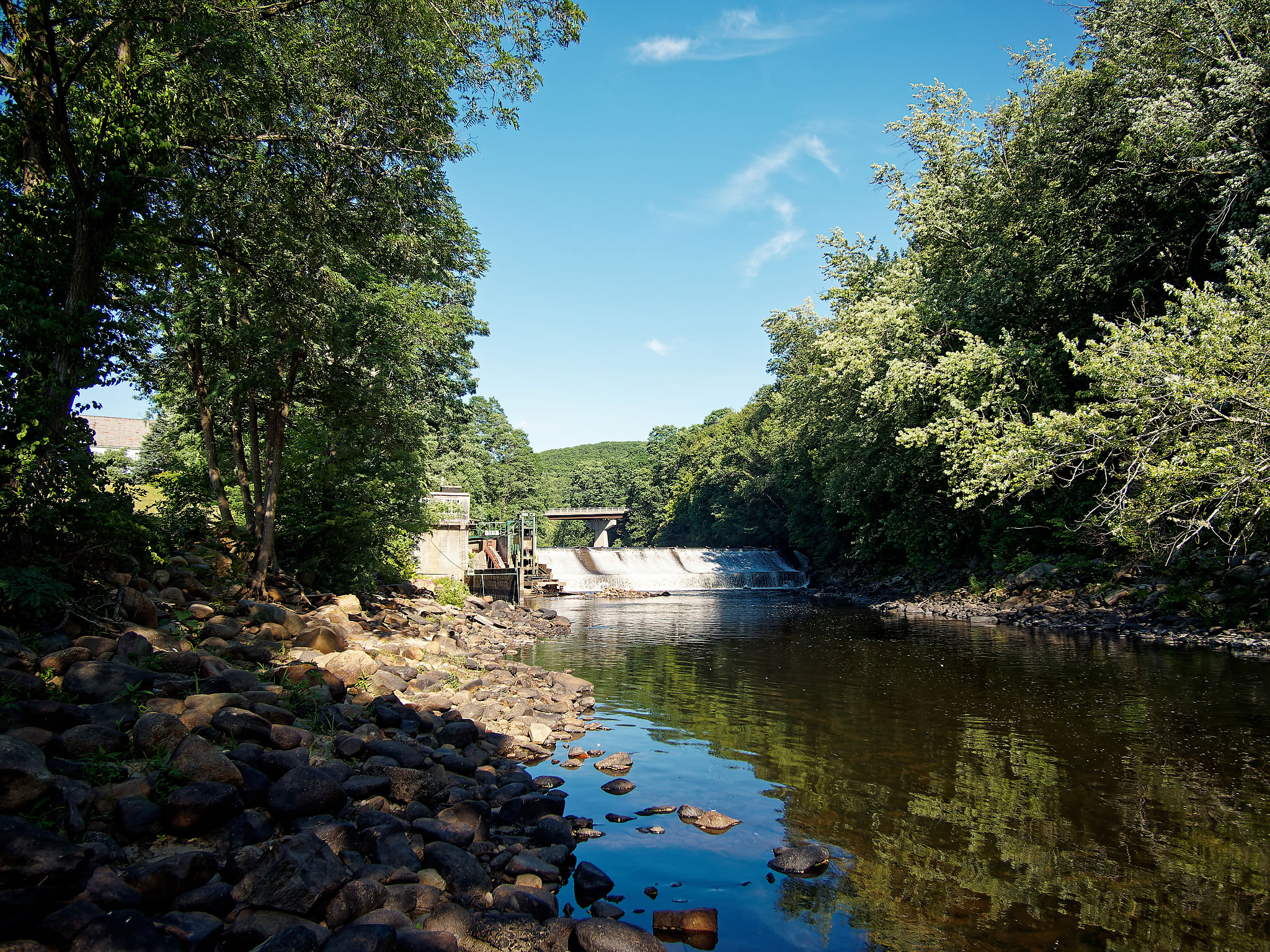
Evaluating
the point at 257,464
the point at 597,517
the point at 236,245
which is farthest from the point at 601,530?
the point at 236,245

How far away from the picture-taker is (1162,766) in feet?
26.5

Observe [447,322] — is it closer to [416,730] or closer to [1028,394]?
[416,730]

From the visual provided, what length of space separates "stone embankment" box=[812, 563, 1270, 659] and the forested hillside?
1.15 metres

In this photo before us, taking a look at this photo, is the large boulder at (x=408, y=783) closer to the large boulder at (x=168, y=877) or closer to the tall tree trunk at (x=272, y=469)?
the large boulder at (x=168, y=877)

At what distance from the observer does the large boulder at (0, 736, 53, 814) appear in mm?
4098

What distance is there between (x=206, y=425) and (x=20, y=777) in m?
12.5

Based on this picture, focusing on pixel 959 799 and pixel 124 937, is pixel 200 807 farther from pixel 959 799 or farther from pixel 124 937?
pixel 959 799

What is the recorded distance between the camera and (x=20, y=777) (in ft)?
13.7

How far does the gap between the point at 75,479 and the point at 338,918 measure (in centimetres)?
658

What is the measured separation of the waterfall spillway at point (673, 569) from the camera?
152ft

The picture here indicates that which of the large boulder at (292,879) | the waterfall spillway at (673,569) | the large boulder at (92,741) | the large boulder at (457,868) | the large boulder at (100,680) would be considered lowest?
the waterfall spillway at (673,569)

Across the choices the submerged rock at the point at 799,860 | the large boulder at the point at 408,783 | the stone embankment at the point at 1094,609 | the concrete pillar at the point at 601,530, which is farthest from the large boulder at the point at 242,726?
the concrete pillar at the point at 601,530

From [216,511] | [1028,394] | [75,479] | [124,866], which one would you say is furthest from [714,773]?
[1028,394]

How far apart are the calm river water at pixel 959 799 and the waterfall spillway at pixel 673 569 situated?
31.2 meters
